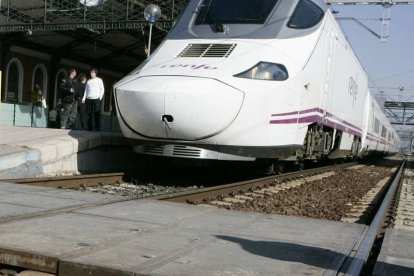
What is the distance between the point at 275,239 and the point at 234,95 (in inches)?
130

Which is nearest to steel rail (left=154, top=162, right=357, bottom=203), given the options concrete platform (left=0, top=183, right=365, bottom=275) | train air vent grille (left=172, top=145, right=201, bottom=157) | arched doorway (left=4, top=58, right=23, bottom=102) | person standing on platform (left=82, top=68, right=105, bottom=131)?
train air vent grille (left=172, top=145, right=201, bottom=157)

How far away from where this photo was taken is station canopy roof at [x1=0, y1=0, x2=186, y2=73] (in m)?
15.9

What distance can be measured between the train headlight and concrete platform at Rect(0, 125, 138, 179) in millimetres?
2917

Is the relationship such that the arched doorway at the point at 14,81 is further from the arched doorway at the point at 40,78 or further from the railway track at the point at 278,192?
the railway track at the point at 278,192

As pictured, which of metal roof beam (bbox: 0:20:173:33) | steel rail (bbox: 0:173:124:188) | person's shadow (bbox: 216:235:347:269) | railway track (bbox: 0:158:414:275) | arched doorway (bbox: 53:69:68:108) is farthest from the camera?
arched doorway (bbox: 53:69:68:108)

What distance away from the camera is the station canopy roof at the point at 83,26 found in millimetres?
15867

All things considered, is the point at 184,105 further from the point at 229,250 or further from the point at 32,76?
the point at 32,76

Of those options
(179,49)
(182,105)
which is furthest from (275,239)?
(179,49)

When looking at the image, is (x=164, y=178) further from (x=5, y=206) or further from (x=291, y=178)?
(x=5, y=206)

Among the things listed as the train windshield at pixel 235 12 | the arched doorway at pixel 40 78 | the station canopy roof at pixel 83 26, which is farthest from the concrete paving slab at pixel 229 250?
the arched doorway at pixel 40 78

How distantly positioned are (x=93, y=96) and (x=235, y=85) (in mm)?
5337

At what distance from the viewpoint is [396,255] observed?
3861mm

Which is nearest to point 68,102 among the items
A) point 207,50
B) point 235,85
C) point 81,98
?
point 81,98

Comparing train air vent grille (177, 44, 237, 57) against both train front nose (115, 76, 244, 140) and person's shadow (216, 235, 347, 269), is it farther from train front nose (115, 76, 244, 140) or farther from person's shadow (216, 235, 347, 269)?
person's shadow (216, 235, 347, 269)
